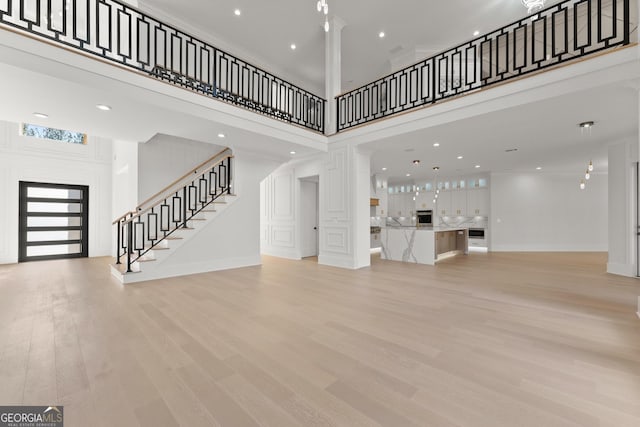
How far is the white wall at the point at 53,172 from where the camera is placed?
22.5 feet

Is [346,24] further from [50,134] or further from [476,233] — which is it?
[50,134]

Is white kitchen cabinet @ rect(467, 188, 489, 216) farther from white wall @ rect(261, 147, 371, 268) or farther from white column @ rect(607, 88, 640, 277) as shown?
white wall @ rect(261, 147, 371, 268)

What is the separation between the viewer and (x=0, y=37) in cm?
281

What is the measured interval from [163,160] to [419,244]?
23.4ft

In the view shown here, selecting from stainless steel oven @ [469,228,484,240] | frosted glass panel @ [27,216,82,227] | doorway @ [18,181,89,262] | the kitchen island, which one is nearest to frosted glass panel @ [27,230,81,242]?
doorway @ [18,181,89,262]

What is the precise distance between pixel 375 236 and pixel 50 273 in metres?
9.58

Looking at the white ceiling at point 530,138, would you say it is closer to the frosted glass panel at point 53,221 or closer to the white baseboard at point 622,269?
the white baseboard at point 622,269

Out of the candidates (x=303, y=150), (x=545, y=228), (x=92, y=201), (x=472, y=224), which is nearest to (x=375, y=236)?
(x=472, y=224)

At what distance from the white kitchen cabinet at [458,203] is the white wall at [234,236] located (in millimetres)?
8288

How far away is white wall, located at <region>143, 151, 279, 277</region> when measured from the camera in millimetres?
5519

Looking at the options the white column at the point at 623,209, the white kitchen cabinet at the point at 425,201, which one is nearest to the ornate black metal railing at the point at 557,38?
the white column at the point at 623,209

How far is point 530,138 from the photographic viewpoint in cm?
573

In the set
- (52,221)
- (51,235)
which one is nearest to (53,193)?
(52,221)

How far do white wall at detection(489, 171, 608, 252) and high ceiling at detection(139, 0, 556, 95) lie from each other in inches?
222
